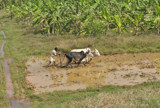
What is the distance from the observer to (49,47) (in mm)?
20297

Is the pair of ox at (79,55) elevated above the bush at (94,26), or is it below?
below

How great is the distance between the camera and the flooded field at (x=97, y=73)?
12766mm

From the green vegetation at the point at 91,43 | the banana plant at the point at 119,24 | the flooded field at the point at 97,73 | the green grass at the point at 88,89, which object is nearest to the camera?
the green grass at the point at 88,89

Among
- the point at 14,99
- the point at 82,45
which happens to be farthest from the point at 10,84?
the point at 82,45

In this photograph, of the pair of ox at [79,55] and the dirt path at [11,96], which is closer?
the dirt path at [11,96]

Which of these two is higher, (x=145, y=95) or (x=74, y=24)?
(x=74, y=24)

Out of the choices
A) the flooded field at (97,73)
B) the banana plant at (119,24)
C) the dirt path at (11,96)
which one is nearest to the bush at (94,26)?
the banana plant at (119,24)

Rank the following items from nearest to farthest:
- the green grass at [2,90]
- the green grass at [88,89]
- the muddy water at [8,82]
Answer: the green grass at [88,89], the green grass at [2,90], the muddy water at [8,82]

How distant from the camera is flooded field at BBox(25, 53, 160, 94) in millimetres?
12766

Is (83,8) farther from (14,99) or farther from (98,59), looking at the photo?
(14,99)

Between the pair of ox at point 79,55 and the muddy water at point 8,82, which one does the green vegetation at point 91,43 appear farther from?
the pair of ox at point 79,55

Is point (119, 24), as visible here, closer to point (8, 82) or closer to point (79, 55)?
point (79, 55)

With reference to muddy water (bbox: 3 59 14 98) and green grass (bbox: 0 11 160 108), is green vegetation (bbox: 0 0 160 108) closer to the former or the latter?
green grass (bbox: 0 11 160 108)

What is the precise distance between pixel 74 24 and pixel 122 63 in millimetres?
10425
